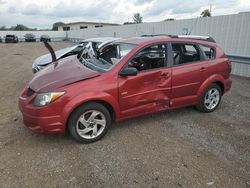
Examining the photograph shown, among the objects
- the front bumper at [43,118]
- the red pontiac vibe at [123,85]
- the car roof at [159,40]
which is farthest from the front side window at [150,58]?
the front bumper at [43,118]

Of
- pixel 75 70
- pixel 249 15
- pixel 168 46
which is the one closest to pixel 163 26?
pixel 249 15

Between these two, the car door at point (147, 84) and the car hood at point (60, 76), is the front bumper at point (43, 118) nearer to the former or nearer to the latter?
the car hood at point (60, 76)

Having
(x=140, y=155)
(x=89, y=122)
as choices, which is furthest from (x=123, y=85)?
(x=140, y=155)

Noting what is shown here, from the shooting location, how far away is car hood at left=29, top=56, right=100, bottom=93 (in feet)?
12.1

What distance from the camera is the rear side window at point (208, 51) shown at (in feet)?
16.5

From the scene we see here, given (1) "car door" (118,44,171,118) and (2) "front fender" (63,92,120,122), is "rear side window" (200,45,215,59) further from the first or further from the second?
(2) "front fender" (63,92,120,122)

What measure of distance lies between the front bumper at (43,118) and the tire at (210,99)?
3.02 metres

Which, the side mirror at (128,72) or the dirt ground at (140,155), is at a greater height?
the side mirror at (128,72)

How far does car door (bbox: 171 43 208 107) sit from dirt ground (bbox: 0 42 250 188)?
478mm

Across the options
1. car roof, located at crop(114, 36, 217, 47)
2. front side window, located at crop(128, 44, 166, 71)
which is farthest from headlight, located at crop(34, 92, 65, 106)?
car roof, located at crop(114, 36, 217, 47)

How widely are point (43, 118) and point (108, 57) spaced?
180cm

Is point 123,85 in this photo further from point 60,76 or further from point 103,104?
point 60,76

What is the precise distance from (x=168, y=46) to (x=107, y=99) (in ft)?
5.40

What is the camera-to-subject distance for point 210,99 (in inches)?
205
